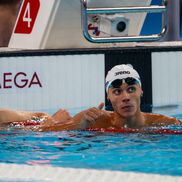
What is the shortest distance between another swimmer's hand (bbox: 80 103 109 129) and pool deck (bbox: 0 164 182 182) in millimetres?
1727

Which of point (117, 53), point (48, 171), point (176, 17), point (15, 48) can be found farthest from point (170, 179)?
point (176, 17)

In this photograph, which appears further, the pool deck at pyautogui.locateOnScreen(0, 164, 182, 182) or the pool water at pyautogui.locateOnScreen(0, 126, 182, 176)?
the pool water at pyautogui.locateOnScreen(0, 126, 182, 176)

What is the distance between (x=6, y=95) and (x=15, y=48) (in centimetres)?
64

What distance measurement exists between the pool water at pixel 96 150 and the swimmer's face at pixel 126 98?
0.52 ft

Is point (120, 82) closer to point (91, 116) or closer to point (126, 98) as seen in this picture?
point (126, 98)

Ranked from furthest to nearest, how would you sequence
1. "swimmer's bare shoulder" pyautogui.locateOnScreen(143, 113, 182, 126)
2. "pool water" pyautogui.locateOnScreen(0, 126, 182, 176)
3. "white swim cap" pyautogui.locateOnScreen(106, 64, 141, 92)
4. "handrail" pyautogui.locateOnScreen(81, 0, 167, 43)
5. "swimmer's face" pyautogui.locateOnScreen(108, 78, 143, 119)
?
"handrail" pyautogui.locateOnScreen(81, 0, 167, 43) < "swimmer's bare shoulder" pyautogui.locateOnScreen(143, 113, 182, 126) < "white swim cap" pyautogui.locateOnScreen(106, 64, 141, 92) < "swimmer's face" pyautogui.locateOnScreen(108, 78, 143, 119) < "pool water" pyautogui.locateOnScreen(0, 126, 182, 176)

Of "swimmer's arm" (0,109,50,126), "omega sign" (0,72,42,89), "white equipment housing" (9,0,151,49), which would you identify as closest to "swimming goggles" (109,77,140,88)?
"swimmer's arm" (0,109,50,126)

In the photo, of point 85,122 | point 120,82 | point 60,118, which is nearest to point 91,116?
point 85,122

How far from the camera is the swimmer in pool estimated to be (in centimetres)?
488

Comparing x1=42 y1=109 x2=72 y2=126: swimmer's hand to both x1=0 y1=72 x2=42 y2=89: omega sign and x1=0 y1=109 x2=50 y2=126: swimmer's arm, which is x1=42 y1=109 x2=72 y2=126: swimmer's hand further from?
x1=0 y1=72 x2=42 y2=89: omega sign

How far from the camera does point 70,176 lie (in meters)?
3.04

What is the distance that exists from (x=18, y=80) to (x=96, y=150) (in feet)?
6.66

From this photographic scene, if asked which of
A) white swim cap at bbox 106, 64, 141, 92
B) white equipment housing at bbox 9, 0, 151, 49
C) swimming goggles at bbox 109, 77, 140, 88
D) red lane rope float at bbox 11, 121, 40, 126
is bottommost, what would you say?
red lane rope float at bbox 11, 121, 40, 126

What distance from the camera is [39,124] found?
17.8ft
